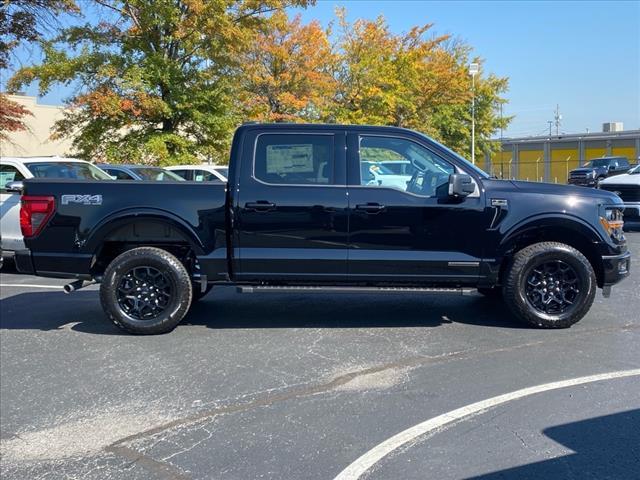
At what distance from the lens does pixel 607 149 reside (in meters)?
52.5

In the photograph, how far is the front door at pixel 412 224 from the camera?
6.16m

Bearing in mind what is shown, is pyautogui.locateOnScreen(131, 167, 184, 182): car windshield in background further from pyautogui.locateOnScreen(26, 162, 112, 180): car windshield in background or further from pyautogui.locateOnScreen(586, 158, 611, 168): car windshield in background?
pyautogui.locateOnScreen(586, 158, 611, 168): car windshield in background

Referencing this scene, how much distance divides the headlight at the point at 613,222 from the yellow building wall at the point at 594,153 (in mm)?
50728

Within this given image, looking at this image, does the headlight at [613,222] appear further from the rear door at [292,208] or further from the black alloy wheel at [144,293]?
the black alloy wheel at [144,293]

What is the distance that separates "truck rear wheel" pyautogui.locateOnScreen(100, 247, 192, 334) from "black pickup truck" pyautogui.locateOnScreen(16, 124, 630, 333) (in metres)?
0.01

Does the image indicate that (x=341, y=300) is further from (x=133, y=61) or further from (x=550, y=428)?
(x=133, y=61)

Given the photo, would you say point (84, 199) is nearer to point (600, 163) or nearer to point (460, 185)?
point (460, 185)

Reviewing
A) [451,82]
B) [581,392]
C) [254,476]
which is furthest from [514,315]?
[451,82]

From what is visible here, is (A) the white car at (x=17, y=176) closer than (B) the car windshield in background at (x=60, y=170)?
Yes

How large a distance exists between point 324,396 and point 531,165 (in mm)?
56166

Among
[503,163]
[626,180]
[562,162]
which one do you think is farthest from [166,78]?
[503,163]

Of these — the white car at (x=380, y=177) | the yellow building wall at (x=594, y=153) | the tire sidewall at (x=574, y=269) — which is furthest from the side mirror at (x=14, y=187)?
the yellow building wall at (x=594, y=153)

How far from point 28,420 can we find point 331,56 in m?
25.3

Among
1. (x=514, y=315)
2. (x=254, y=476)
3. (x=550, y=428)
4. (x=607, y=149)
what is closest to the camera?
(x=254, y=476)
